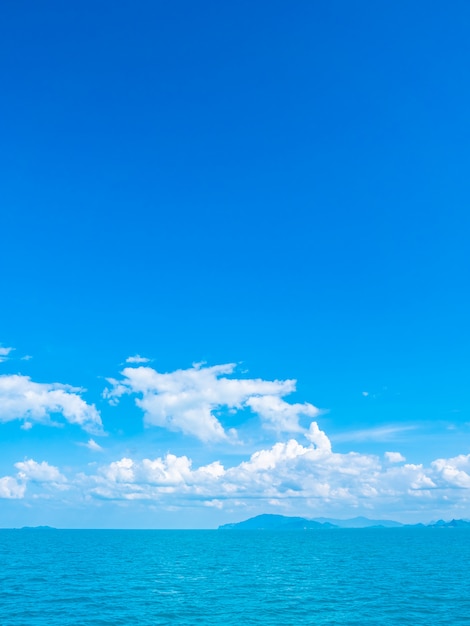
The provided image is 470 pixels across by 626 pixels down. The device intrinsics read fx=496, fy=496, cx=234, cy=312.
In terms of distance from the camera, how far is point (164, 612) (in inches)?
2437

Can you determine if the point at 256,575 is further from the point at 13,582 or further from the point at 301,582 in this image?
the point at 13,582

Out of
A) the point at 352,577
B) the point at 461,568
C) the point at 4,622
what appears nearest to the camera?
the point at 4,622

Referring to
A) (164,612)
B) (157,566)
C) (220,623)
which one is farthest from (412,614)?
(157,566)

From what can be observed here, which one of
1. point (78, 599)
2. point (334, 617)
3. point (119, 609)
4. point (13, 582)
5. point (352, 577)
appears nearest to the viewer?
point (334, 617)

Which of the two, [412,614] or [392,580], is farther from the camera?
[392,580]

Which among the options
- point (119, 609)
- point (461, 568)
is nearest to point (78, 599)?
point (119, 609)

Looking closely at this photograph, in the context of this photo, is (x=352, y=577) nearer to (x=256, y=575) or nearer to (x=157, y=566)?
(x=256, y=575)

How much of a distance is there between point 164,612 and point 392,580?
163 feet

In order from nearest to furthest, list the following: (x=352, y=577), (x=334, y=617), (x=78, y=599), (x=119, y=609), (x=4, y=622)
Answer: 1. (x=4, y=622)
2. (x=334, y=617)
3. (x=119, y=609)
4. (x=78, y=599)
5. (x=352, y=577)

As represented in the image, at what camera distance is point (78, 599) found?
70688 millimetres

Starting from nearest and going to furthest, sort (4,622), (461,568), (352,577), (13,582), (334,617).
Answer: (4,622), (334,617), (13,582), (352,577), (461,568)

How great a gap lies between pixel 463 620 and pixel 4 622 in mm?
52466

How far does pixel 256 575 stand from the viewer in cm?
9962

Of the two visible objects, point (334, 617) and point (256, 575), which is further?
point (256, 575)
